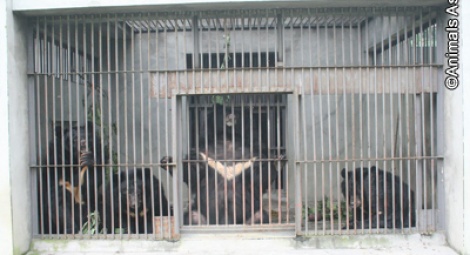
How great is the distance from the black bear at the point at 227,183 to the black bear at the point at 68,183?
1.05 metres

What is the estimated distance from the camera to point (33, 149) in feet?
18.7

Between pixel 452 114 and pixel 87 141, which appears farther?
pixel 87 141

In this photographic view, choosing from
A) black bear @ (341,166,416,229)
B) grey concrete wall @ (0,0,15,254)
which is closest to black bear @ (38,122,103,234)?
grey concrete wall @ (0,0,15,254)

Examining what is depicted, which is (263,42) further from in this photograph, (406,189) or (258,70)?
(406,189)

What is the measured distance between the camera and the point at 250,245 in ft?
18.2

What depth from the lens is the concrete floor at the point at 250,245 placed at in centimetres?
552

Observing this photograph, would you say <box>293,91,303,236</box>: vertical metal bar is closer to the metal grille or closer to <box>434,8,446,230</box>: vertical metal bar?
the metal grille

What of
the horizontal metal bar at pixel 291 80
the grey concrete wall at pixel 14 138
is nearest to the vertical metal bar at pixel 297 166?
the horizontal metal bar at pixel 291 80

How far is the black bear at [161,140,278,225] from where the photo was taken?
5953 millimetres

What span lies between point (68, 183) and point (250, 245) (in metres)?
2.65

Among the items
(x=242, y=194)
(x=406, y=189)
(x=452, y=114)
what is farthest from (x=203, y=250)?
(x=452, y=114)

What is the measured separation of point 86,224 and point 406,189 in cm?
436

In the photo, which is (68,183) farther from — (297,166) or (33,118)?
(297,166)

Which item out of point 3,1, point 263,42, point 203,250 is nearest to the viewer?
point 3,1
